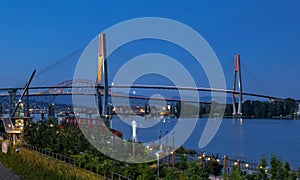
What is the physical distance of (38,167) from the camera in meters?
11.9

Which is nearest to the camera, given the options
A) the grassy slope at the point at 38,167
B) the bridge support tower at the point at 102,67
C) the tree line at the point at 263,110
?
the grassy slope at the point at 38,167

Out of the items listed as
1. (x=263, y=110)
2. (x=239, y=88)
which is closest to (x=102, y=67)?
(x=239, y=88)

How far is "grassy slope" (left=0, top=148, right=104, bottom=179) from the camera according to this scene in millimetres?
9958

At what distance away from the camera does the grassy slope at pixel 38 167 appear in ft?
32.7

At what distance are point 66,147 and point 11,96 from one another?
65.0 feet

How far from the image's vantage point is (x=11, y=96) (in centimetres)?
3162

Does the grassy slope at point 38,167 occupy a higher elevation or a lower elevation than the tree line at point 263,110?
lower

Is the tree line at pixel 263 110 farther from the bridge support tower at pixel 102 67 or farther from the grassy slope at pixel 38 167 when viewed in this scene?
the grassy slope at pixel 38 167

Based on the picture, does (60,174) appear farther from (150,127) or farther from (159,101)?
(150,127)

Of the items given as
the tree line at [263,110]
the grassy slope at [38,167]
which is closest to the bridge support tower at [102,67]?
the grassy slope at [38,167]

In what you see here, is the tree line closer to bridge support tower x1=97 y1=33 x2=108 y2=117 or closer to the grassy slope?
bridge support tower x1=97 y1=33 x2=108 y2=117

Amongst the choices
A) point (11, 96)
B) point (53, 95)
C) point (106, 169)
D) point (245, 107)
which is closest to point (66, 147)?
point (106, 169)

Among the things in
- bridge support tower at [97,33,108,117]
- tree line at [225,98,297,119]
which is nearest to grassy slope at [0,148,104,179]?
bridge support tower at [97,33,108,117]

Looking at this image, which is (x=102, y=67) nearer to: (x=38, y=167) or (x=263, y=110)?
(x=38, y=167)
